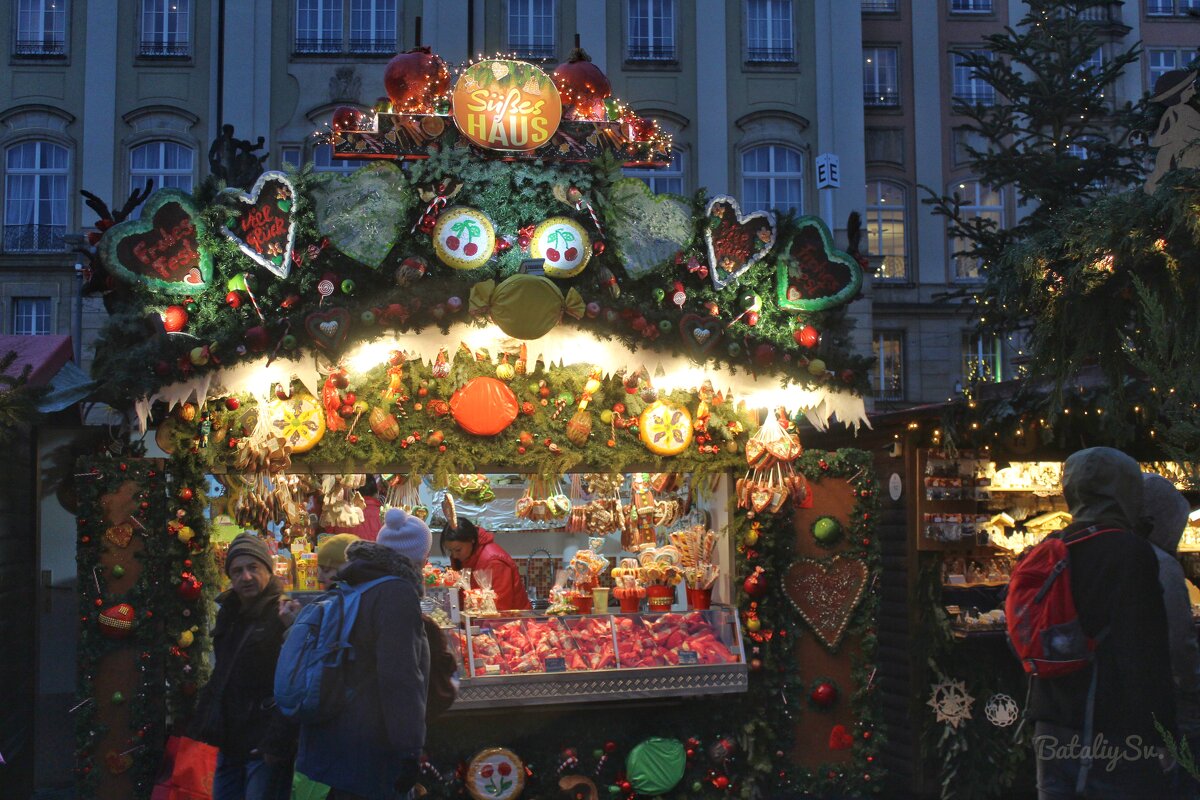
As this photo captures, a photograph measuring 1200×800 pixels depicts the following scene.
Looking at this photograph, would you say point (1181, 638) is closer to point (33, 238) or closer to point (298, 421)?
point (298, 421)

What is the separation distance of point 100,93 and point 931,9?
60.2ft

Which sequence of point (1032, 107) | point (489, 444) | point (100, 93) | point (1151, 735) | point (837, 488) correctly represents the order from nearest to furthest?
point (1151, 735) → point (489, 444) → point (837, 488) → point (1032, 107) → point (100, 93)

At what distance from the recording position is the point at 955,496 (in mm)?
9469

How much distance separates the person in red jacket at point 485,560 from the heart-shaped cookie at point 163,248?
285 cm

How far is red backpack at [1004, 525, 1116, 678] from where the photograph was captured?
469 centimetres

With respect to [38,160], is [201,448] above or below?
below

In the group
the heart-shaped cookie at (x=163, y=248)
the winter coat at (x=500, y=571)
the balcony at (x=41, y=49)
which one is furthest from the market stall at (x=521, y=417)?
the balcony at (x=41, y=49)

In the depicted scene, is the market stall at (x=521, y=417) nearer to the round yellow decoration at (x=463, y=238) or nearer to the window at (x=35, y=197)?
the round yellow decoration at (x=463, y=238)

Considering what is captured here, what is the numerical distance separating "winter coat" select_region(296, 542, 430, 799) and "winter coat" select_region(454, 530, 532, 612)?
13.6ft

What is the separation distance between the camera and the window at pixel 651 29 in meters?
25.9

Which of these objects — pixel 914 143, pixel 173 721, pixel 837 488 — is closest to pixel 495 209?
pixel 837 488

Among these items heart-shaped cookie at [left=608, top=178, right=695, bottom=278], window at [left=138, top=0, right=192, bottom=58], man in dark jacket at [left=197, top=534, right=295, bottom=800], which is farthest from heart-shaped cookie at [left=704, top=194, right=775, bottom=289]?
window at [left=138, top=0, right=192, bottom=58]

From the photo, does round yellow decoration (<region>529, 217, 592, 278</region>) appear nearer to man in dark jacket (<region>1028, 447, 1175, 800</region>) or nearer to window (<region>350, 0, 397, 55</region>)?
man in dark jacket (<region>1028, 447, 1175, 800</region>)

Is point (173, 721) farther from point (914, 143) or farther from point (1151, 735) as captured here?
point (914, 143)
